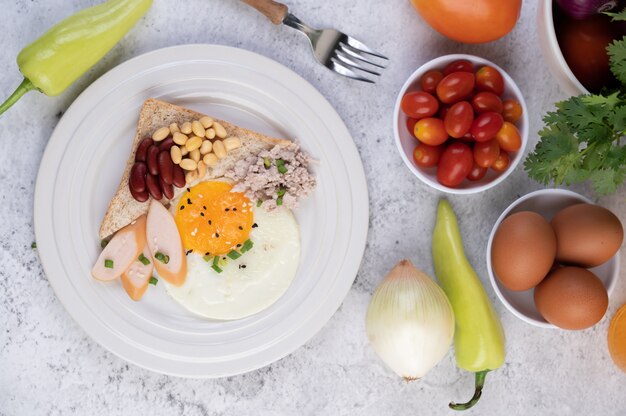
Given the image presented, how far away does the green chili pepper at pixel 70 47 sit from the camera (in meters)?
1.33

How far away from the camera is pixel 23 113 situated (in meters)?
1.46

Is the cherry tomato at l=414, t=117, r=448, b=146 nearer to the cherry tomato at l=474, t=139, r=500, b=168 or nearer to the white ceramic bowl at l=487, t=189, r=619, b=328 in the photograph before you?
the cherry tomato at l=474, t=139, r=500, b=168

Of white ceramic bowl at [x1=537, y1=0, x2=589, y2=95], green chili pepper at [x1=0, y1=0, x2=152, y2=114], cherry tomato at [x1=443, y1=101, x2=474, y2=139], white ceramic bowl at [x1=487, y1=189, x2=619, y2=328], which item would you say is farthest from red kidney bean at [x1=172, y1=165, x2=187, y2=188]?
white ceramic bowl at [x1=537, y1=0, x2=589, y2=95]

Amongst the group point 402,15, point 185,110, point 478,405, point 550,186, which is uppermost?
point 402,15

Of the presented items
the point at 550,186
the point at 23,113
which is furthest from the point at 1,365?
the point at 550,186

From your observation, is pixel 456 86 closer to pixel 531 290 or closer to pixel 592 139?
pixel 592 139

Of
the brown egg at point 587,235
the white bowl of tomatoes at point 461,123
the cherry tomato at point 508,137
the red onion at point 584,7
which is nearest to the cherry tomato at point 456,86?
the white bowl of tomatoes at point 461,123

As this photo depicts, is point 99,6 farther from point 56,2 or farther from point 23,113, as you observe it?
point 23,113

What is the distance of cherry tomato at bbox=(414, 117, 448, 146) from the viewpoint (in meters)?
1.33

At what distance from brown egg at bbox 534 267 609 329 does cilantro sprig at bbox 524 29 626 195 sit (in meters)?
0.21

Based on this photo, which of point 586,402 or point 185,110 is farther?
point 586,402

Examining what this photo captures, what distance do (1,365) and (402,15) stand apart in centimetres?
123

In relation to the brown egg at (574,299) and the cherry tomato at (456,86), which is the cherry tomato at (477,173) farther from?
the brown egg at (574,299)

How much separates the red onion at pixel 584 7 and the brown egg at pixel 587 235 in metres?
0.38
